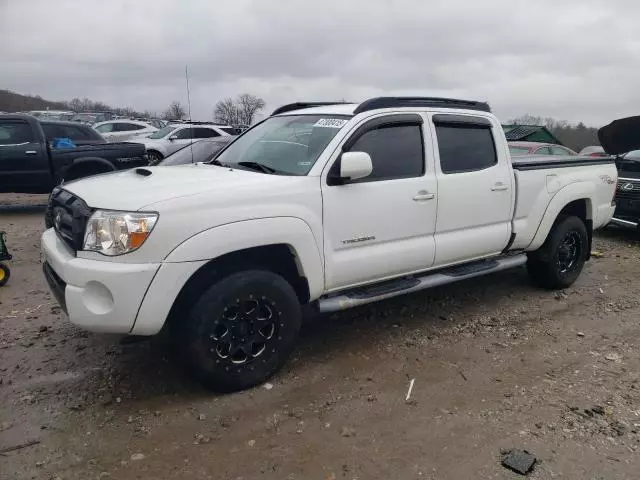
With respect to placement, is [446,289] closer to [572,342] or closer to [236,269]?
[572,342]

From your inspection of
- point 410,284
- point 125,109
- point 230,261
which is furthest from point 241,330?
point 125,109

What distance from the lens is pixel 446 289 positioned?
5.82 metres

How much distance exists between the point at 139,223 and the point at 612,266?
631 centimetres

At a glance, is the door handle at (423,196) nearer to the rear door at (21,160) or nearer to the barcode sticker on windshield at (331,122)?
the barcode sticker on windshield at (331,122)

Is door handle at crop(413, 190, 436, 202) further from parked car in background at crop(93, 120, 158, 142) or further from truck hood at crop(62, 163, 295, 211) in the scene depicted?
parked car in background at crop(93, 120, 158, 142)

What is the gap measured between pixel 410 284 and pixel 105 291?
2.30m

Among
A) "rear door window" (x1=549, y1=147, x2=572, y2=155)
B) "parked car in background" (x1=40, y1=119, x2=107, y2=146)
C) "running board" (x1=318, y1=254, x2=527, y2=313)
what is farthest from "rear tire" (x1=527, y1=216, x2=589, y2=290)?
"parked car in background" (x1=40, y1=119, x2=107, y2=146)

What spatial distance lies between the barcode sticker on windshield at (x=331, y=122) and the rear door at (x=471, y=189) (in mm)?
922

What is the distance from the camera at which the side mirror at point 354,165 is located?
3592mm

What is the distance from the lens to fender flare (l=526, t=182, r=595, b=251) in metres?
5.32

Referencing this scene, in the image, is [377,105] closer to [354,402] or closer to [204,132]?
[354,402]

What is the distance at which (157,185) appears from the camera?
3.38 m

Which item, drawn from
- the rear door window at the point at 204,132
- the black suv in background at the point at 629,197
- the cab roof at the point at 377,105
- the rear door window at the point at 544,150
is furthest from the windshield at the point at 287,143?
the rear door window at the point at 204,132

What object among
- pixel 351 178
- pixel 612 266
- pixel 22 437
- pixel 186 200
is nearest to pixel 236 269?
pixel 186 200
